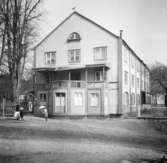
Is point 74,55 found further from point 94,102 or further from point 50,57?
point 94,102

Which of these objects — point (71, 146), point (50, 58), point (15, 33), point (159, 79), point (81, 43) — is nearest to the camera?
point (71, 146)

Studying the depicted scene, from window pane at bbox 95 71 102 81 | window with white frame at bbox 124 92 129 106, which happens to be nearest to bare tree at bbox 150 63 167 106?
window with white frame at bbox 124 92 129 106

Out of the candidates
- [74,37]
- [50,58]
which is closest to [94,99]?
[74,37]

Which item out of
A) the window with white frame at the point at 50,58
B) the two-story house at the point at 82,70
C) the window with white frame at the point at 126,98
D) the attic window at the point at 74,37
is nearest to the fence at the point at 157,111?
the two-story house at the point at 82,70

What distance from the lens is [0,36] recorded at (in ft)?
89.4

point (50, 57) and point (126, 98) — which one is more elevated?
point (50, 57)

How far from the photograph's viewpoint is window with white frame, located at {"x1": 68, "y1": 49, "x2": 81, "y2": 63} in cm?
3262

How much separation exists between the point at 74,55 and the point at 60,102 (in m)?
7.29

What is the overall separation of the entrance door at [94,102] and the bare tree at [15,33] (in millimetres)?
9015

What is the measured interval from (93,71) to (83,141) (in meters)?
17.6

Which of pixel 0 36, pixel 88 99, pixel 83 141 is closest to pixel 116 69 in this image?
pixel 88 99

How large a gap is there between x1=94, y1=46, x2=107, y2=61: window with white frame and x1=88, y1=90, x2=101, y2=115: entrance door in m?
4.79

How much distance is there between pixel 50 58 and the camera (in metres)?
34.5

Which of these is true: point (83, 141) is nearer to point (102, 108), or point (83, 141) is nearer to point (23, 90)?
point (102, 108)
